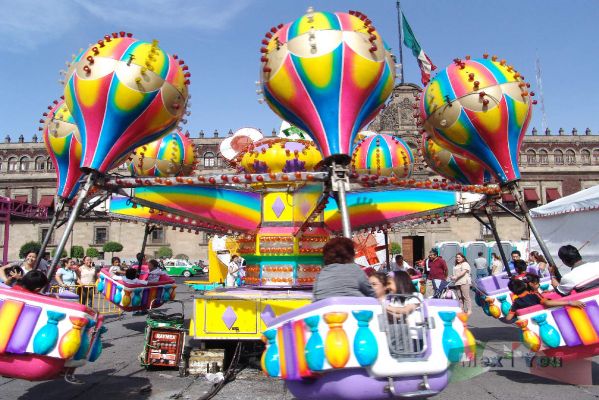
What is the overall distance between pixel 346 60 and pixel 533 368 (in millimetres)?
4627

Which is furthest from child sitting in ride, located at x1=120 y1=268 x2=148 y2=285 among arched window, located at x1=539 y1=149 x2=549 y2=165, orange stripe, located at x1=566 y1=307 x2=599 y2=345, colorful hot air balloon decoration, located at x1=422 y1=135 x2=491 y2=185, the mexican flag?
arched window, located at x1=539 y1=149 x2=549 y2=165

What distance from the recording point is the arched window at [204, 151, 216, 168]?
1767 inches

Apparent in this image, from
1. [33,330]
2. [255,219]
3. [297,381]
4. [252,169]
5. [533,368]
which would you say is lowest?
[533,368]

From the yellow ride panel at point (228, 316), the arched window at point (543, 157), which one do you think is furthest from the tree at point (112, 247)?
the arched window at point (543, 157)

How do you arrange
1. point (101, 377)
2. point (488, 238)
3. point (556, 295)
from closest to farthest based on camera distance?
point (556, 295) → point (101, 377) → point (488, 238)

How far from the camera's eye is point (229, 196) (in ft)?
26.8

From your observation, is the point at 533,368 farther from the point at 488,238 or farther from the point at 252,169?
the point at 488,238

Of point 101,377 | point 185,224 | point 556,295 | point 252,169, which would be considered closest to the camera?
point 556,295

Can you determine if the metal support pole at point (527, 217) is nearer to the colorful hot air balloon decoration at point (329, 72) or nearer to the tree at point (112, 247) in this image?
the colorful hot air balloon decoration at point (329, 72)

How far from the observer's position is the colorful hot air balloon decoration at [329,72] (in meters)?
5.76

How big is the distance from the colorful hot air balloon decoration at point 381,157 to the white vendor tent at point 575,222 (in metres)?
6.07

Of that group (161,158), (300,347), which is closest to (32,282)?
(300,347)

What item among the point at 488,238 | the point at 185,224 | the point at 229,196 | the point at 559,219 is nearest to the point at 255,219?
the point at 229,196

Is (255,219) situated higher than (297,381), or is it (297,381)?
(255,219)
